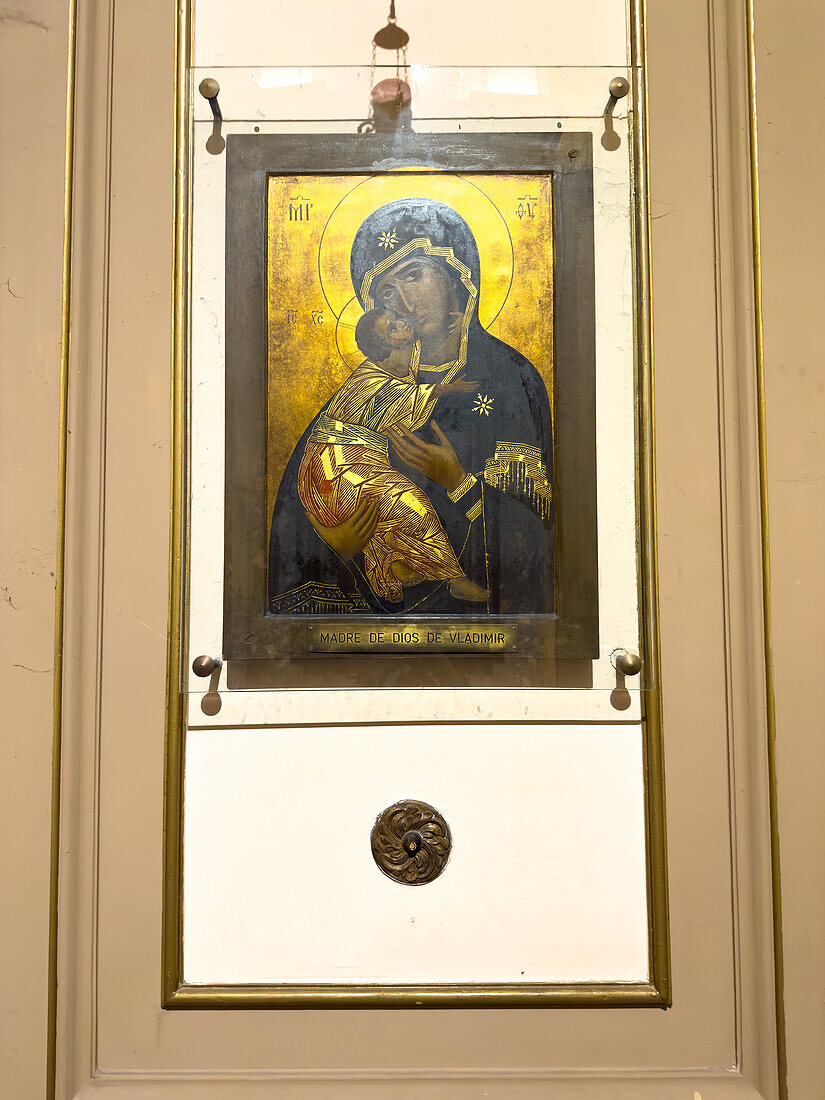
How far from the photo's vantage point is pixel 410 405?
98cm

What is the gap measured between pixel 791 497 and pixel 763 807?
0.41 meters

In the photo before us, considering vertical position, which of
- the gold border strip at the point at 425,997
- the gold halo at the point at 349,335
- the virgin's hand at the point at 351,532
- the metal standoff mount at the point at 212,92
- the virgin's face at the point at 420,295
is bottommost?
the gold border strip at the point at 425,997

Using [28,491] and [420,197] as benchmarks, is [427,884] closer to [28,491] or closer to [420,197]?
[28,491]

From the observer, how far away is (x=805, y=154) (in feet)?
3.34

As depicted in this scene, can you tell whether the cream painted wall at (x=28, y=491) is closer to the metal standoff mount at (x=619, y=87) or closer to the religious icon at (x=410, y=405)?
the religious icon at (x=410, y=405)

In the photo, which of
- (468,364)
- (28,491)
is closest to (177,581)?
(28,491)

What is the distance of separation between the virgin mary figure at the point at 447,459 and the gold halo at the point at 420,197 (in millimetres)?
11

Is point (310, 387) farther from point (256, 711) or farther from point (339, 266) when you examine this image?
point (256, 711)

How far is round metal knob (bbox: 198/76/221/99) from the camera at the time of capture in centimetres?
99

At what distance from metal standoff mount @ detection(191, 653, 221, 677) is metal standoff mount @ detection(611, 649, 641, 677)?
0.52 meters

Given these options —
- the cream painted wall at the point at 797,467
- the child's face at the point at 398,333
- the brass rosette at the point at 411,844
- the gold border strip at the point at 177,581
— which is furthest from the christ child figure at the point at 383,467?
the cream painted wall at the point at 797,467

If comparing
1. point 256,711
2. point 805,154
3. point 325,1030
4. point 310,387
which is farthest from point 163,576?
point 805,154

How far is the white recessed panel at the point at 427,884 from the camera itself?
0.97 meters

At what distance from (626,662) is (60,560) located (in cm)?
76
